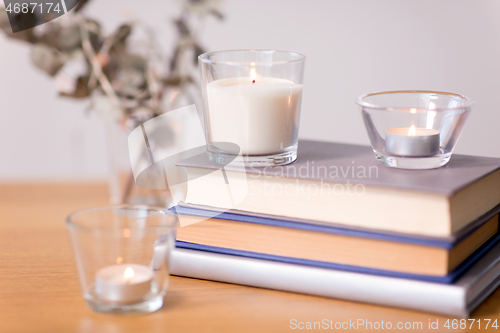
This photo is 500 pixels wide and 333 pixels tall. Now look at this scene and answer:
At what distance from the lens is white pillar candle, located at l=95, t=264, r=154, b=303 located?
18.5 inches

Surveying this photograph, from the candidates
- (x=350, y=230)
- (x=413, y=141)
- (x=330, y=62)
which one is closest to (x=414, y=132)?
(x=413, y=141)

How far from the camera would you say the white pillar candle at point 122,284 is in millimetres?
470

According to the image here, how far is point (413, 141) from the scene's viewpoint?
1.77 ft

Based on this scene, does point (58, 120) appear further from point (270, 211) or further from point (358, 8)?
point (270, 211)

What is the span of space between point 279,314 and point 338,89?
87cm

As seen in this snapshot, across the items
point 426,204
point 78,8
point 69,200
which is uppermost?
point 78,8

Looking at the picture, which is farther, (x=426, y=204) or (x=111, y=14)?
(x=111, y=14)

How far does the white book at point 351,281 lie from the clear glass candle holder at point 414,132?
114mm

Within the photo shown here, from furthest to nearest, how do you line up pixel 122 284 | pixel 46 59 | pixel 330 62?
pixel 330 62 < pixel 46 59 < pixel 122 284

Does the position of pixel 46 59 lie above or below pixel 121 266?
above

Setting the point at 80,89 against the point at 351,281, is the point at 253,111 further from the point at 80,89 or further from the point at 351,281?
the point at 80,89

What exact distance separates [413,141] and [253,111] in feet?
0.53

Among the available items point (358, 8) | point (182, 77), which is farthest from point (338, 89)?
point (182, 77)

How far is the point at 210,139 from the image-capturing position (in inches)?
22.9
